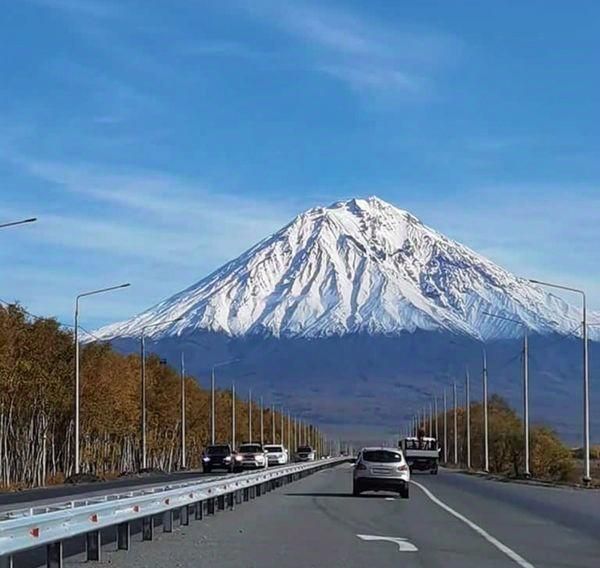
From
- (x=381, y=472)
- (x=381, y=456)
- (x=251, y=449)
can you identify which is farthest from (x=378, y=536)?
(x=251, y=449)

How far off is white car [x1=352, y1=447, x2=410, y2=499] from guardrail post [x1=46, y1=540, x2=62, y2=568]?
88.7ft

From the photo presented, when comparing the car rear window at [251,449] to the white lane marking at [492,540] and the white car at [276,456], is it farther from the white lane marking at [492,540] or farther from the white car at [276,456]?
the white lane marking at [492,540]

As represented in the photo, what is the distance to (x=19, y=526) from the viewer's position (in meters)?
16.0

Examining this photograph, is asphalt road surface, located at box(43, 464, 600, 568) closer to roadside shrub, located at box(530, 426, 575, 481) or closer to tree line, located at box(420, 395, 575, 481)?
tree line, located at box(420, 395, 575, 481)

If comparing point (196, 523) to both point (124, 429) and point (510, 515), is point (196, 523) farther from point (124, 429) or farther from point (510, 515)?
point (124, 429)

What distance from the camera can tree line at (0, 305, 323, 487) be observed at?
71000mm

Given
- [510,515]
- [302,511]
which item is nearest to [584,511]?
[510,515]

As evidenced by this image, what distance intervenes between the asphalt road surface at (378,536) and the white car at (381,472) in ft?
5.09

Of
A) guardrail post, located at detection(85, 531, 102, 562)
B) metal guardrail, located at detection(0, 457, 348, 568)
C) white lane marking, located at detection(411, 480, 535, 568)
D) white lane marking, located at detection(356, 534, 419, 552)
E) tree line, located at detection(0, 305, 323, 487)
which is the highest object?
tree line, located at detection(0, 305, 323, 487)

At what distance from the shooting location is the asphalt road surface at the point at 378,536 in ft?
71.1

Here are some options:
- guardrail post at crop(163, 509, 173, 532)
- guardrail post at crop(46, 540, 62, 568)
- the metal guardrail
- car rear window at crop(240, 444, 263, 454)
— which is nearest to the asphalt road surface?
guardrail post at crop(163, 509, 173, 532)

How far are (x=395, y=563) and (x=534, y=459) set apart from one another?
336ft

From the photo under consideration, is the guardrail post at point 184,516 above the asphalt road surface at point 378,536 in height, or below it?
above

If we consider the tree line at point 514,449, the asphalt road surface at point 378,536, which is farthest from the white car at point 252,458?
the asphalt road surface at point 378,536
